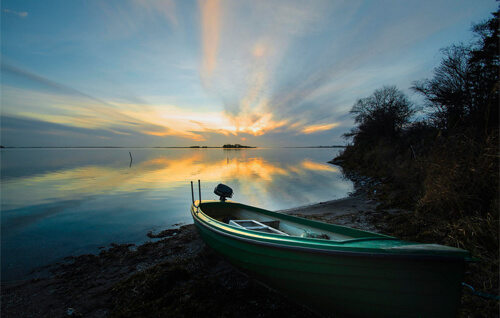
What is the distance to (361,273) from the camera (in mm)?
2783

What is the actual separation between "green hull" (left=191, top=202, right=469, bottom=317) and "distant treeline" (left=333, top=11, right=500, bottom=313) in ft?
6.36

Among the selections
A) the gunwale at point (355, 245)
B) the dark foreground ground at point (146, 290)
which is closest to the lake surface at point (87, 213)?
the dark foreground ground at point (146, 290)

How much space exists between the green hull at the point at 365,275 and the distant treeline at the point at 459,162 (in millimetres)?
1939

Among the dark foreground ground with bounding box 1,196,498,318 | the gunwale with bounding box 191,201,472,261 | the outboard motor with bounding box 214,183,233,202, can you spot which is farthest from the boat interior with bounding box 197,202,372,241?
the dark foreground ground with bounding box 1,196,498,318

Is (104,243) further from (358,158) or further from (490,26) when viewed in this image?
(358,158)

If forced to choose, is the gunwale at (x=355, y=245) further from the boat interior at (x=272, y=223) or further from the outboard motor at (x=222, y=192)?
the outboard motor at (x=222, y=192)

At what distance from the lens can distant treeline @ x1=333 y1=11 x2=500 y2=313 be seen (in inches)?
188

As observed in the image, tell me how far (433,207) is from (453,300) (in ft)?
14.7

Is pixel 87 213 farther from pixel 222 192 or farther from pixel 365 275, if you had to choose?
pixel 365 275

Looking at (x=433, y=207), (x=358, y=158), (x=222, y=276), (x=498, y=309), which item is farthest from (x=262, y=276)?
(x=358, y=158)

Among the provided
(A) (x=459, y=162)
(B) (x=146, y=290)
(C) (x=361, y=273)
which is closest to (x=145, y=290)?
(B) (x=146, y=290)

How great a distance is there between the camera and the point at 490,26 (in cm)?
1466

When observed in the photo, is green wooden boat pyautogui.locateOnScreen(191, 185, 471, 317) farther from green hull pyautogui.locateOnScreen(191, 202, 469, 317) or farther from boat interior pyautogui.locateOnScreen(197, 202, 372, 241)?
boat interior pyautogui.locateOnScreen(197, 202, 372, 241)

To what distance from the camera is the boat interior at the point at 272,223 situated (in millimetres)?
4461
